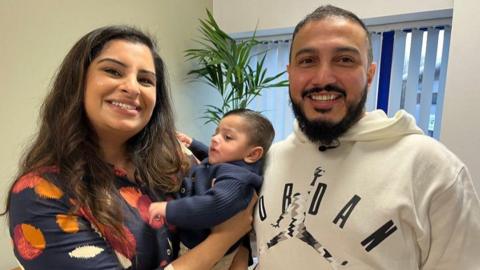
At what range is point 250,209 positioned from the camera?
1174mm

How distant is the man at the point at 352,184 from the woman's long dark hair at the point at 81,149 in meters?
0.45

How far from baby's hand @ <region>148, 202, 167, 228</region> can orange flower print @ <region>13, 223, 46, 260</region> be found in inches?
11.9

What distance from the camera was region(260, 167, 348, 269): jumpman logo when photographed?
0.98 metres

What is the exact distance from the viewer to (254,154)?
1.31 metres

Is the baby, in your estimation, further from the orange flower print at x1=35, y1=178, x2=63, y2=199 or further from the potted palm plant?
the potted palm plant

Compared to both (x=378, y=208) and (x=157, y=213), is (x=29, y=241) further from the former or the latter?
(x=378, y=208)

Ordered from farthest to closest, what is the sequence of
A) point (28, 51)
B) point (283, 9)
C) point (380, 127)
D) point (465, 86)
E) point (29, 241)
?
point (283, 9), point (465, 86), point (28, 51), point (380, 127), point (29, 241)

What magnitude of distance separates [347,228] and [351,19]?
63 cm

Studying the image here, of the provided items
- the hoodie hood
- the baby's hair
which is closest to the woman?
the baby's hair

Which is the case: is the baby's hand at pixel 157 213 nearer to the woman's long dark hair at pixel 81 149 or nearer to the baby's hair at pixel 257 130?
the woman's long dark hair at pixel 81 149

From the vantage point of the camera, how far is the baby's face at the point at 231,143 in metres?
1.30

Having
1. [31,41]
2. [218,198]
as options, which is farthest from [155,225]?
[31,41]

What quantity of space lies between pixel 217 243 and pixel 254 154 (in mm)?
375

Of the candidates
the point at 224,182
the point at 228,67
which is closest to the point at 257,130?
the point at 224,182
